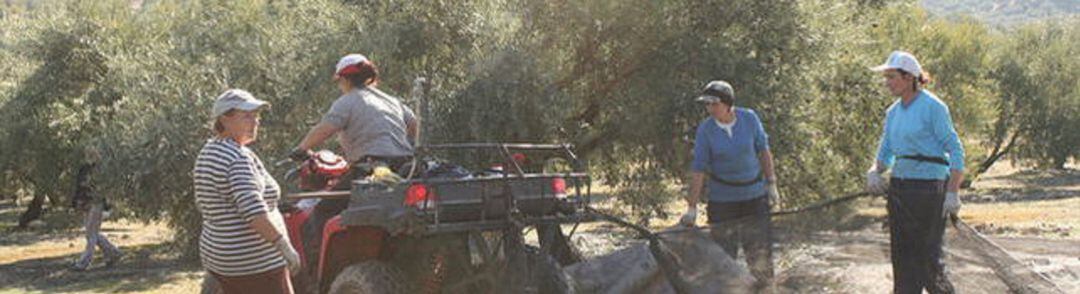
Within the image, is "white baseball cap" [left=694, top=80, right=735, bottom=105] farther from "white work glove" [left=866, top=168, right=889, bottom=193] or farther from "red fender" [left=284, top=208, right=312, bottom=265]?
"red fender" [left=284, top=208, right=312, bottom=265]

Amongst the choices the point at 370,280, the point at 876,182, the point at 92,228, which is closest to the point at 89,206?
the point at 92,228

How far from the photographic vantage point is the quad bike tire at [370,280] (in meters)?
6.95

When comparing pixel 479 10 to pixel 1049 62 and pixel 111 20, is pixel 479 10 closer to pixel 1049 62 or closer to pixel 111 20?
A: pixel 111 20

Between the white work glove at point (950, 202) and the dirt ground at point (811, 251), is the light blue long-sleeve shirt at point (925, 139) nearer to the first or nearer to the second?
the white work glove at point (950, 202)

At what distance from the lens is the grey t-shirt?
758cm

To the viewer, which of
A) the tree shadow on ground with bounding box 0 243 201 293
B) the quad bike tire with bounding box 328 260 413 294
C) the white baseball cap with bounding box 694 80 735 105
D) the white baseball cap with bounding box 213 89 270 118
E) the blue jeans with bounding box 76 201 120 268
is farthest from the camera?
the blue jeans with bounding box 76 201 120 268

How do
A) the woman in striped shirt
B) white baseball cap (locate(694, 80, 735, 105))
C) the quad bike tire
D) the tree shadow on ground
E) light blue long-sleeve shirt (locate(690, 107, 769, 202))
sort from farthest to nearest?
1. the tree shadow on ground
2. light blue long-sleeve shirt (locate(690, 107, 769, 202))
3. white baseball cap (locate(694, 80, 735, 105))
4. the quad bike tire
5. the woman in striped shirt

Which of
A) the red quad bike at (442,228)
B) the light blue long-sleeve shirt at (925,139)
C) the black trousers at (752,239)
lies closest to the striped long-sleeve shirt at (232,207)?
the red quad bike at (442,228)

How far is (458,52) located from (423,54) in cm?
54

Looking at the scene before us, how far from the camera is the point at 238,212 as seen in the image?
18.0 feet

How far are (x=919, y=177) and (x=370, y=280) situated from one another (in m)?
3.49

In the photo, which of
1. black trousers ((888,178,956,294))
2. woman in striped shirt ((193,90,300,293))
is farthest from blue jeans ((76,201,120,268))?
black trousers ((888,178,956,294))

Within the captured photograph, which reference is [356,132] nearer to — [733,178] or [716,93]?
[716,93]

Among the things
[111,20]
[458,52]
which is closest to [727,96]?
[458,52]
